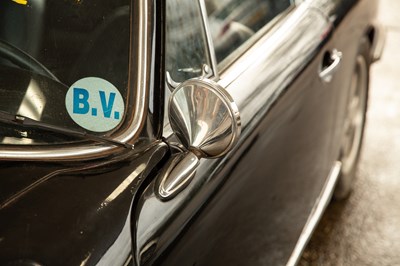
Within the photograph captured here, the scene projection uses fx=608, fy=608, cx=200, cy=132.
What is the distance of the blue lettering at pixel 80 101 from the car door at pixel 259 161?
7.7 inches

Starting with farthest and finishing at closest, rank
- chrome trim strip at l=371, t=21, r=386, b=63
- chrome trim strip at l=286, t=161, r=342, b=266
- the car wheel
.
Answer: chrome trim strip at l=371, t=21, r=386, b=63
the car wheel
chrome trim strip at l=286, t=161, r=342, b=266

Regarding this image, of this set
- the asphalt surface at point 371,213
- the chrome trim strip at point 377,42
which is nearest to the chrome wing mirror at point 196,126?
the asphalt surface at point 371,213

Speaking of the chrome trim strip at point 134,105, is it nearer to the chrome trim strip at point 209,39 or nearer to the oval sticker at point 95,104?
the oval sticker at point 95,104

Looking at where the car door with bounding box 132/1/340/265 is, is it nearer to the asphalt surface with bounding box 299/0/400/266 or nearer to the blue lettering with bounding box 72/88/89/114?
the blue lettering with bounding box 72/88/89/114

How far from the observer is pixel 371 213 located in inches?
125

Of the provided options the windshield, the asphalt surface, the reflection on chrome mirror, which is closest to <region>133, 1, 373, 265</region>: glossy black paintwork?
the reflection on chrome mirror

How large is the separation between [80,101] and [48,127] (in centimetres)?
9

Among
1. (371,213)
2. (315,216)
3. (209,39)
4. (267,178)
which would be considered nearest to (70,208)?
(209,39)

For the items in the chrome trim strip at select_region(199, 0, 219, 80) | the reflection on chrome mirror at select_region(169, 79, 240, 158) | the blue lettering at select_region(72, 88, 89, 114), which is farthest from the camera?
the chrome trim strip at select_region(199, 0, 219, 80)

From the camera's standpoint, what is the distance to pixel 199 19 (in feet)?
5.06

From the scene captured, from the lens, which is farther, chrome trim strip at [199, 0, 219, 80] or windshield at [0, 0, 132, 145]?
chrome trim strip at [199, 0, 219, 80]

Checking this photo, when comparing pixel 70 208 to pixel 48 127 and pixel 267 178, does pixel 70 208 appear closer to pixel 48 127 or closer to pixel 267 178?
pixel 48 127

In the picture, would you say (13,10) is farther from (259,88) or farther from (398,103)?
(398,103)

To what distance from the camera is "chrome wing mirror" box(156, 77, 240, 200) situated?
1250 mm
